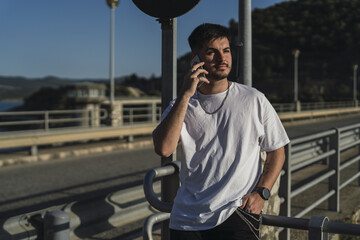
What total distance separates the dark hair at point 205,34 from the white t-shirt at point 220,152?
262 mm

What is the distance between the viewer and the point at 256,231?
85.1 inches

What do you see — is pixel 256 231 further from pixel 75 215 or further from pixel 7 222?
pixel 7 222

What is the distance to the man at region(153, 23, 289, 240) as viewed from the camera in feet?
6.84

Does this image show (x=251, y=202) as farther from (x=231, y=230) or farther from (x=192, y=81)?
(x=192, y=81)

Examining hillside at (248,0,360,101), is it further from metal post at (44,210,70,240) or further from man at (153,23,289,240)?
metal post at (44,210,70,240)

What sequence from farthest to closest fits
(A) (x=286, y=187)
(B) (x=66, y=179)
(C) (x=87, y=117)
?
(C) (x=87, y=117), (B) (x=66, y=179), (A) (x=286, y=187)

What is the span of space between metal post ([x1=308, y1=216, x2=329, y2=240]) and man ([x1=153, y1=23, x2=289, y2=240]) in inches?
10.4

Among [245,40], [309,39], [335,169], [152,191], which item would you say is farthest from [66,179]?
[309,39]

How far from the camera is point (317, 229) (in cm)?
196

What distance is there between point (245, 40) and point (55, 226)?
2598 millimetres

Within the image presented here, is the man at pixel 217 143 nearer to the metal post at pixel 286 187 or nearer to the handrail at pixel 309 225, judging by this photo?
the handrail at pixel 309 225

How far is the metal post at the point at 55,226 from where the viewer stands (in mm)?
1976

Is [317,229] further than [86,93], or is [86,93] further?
[86,93]

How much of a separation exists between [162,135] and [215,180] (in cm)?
34
